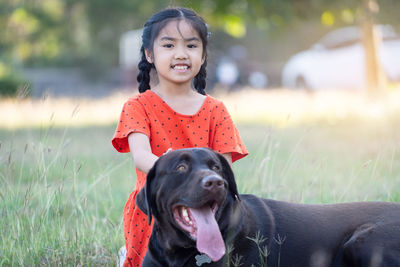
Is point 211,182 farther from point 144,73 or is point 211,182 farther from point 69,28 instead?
point 69,28

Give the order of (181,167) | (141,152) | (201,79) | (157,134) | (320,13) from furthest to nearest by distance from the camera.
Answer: (320,13) → (201,79) → (157,134) → (141,152) → (181,167)

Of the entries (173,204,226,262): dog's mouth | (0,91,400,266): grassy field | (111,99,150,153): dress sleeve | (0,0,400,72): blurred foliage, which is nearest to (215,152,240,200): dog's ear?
(173,204,226,262): dog's mouth

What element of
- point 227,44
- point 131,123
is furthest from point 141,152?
point 227,44

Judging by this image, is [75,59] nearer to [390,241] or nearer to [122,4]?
[122,4]

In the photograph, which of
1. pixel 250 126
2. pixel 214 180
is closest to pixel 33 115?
pixel 250 126

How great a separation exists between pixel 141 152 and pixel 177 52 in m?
0.69

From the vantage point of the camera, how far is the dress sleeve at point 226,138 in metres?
3.49

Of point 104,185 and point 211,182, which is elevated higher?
point 211,182

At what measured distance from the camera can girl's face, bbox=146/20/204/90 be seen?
3.47m

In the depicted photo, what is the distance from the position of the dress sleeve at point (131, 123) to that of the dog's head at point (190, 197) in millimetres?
547

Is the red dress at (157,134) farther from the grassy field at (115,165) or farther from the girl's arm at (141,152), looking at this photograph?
the grassy field at (115,165)

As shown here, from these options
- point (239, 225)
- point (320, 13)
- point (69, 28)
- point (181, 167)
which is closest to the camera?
point (181, 167)

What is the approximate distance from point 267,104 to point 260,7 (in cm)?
235

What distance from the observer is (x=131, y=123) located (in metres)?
3.38
